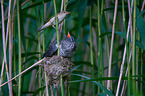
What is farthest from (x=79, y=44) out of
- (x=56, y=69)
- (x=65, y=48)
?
(x=56, y=69)

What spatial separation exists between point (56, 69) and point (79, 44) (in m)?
0.71

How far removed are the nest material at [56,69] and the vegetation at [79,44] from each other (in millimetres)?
53

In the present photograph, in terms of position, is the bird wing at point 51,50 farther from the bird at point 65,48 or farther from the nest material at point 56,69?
the nest material at point 56,69

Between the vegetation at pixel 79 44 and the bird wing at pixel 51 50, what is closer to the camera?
the vegetation at pixel 79 44

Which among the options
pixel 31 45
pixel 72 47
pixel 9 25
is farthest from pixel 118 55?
pixel 9 25

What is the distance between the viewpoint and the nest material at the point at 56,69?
1.35 m

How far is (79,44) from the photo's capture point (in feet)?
6.61

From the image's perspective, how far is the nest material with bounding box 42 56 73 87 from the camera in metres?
1.35

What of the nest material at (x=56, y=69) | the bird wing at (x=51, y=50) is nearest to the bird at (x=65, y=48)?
the bird wing at (x=51, y=50)

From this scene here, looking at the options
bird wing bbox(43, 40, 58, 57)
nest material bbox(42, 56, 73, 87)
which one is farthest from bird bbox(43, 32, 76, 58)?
nest material bbox(42, 56, 73, 87)

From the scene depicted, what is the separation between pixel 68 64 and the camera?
1439mm

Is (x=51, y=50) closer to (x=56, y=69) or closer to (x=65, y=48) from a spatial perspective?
(x=65, y=48)

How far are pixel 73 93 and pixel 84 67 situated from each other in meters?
0.46

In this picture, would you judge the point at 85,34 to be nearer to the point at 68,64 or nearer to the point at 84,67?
the point at 84,67
